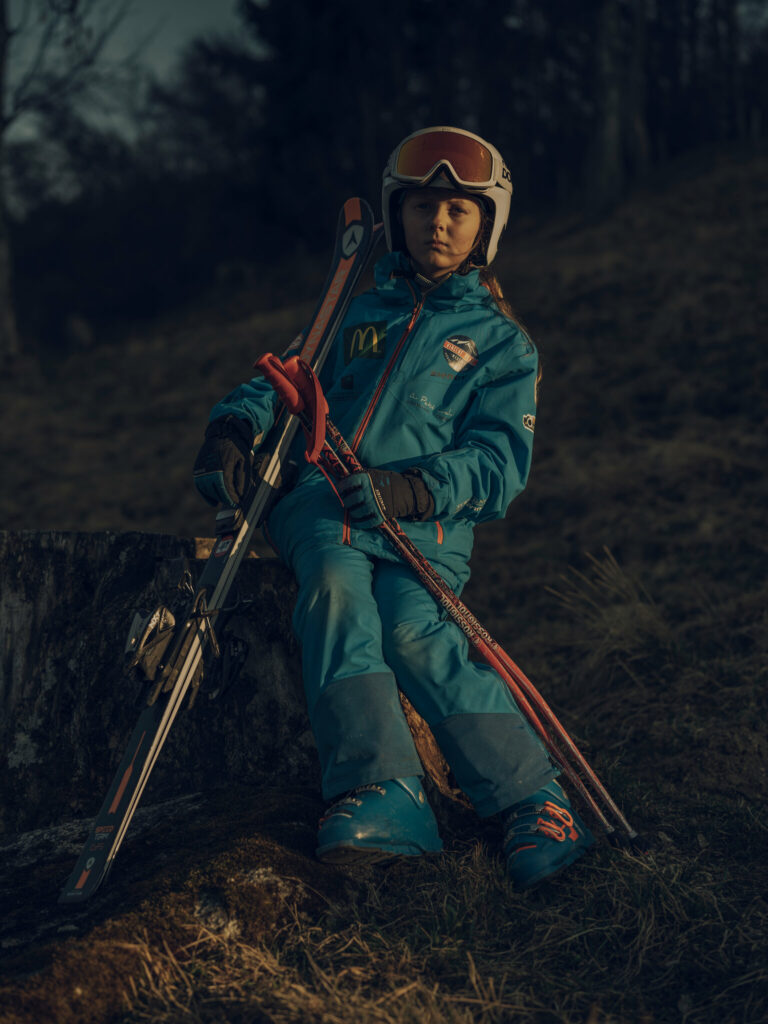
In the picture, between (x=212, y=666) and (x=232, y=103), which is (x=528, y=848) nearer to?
(x=212, y=666)

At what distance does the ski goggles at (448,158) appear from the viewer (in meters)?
3.16

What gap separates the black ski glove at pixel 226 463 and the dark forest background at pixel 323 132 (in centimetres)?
1694

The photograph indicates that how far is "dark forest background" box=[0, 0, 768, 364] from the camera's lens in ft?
73.6

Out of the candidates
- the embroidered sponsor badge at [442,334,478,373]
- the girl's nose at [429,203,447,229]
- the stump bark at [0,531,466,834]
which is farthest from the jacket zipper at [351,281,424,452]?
the stump bark at [0,531,466,834]

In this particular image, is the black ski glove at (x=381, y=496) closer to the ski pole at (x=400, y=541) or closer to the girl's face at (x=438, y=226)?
the ski pole at (x=400, y=541)

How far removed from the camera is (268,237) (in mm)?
24672

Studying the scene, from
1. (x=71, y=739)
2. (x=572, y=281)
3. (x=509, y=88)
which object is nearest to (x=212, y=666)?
(x=71, y=739)

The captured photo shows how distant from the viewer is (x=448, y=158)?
3.16 m

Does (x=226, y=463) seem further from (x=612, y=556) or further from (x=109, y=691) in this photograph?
(x=612, y=556)

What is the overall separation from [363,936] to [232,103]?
2930cm

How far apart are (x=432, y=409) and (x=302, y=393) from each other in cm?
44

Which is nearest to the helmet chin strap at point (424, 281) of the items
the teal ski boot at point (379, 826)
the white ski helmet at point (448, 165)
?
the white ski helmet at point (448, 165)

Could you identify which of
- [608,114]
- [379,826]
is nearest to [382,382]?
[379,826]

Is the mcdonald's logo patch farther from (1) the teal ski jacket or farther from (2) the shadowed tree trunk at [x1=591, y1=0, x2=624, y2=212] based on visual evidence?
A: (2) the shadowed tree trunk at [x1=591, y1=0, x2=624, y2=212]
